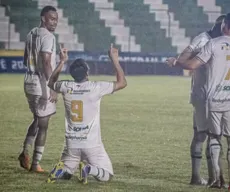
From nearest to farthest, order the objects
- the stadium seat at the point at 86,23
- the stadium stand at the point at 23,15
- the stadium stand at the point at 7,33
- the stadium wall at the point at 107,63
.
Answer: the stadium wall at the point at 107,63 < the stadium stand at the point at 7,33 < the stadium stand at the point at 23,15 < the stadium seat at the point at 86,23

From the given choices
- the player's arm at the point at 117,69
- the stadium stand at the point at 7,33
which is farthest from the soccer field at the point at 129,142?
the stadium stand at the point at 7,33

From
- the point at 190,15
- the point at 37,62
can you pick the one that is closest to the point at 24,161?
the point at 37,62

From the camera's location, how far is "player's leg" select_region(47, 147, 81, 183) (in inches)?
298

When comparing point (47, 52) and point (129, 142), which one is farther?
point (129, 142)

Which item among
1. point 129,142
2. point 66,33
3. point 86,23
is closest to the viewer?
point 129,142

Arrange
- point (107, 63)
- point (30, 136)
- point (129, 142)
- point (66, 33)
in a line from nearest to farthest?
point (30, 136), point (129, 142), point (107, 63), point (66, 33)

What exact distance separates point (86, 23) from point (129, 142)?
69.9ft

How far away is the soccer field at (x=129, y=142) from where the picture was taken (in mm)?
7652

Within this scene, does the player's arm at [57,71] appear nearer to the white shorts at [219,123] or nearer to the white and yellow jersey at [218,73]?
the white and yellow jersey at [218,73]

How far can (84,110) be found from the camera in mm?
7699

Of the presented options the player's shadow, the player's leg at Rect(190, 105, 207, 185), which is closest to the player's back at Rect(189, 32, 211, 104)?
the player's leg at Rect(190, 105, 207, 185)

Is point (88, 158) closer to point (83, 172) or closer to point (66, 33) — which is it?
point (83, 172)

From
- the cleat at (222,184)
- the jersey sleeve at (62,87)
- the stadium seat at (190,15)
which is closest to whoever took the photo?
the cleat at (222,184)

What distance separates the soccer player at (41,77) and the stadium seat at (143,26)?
24.1 m
